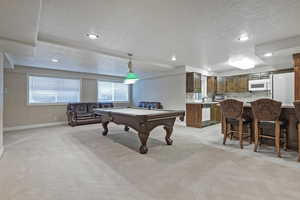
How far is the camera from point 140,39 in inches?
129

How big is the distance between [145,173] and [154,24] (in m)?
2.38

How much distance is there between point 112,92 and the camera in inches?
326

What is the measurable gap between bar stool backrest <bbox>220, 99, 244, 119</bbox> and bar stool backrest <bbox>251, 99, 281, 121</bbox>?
0.97 feet

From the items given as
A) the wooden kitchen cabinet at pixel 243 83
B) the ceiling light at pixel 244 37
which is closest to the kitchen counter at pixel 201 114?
the wooden kitchen cabinet at pixel 243 83

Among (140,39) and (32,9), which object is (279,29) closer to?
(140,39)

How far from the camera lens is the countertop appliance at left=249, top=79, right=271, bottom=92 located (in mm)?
5883

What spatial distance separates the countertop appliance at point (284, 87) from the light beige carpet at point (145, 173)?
104 inches

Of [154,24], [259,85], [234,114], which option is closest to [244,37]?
[234,114]

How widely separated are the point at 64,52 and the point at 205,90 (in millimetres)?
5928

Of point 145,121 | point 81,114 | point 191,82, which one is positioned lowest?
point 81,114

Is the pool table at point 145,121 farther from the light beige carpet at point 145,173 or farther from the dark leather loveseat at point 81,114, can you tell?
the dark leather loveseat at point 81,114

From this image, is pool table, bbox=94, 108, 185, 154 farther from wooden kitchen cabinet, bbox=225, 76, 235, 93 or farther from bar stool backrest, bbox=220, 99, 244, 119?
wooden kitchen cabinet, bbox=225, 76, 235, 93

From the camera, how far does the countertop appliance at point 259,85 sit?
588 cm

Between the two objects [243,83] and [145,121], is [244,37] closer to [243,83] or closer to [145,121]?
[145,121]
